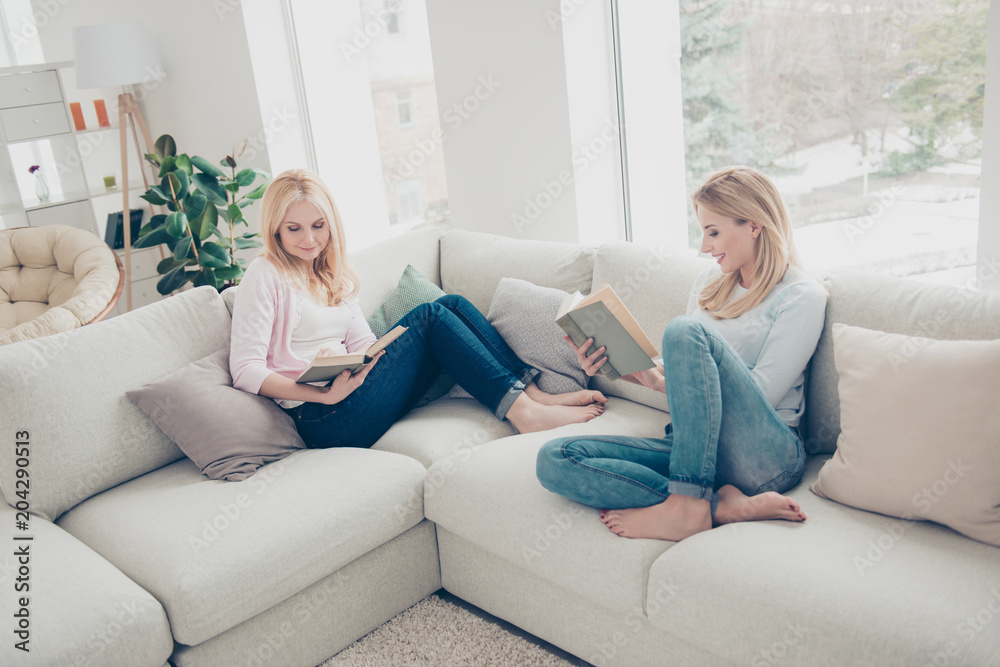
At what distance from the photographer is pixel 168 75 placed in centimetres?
439

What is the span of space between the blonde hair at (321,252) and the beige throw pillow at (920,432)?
1.42 meters

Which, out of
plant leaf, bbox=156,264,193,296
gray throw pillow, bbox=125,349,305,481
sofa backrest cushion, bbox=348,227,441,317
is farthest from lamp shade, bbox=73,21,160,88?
gray throw pillow, bbox=125,349,305,481

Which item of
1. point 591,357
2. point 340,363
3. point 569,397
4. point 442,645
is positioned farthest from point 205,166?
point 442,645

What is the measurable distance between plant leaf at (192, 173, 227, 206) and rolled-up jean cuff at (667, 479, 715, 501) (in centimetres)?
278

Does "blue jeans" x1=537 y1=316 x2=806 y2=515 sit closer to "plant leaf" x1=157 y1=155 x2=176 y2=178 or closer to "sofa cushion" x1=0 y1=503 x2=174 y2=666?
"sofa cushion" x1=0 y1=503 x2=174 y2=666

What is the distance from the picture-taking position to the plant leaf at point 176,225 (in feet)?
11.1

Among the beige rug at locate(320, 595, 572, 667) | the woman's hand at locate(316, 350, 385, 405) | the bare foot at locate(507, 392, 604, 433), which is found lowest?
the beige rug at locate(320, 595, 572, 667)

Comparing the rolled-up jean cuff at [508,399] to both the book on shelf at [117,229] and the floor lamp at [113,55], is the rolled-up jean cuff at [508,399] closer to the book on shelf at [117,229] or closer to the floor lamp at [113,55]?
the floor lamp at [113,55]

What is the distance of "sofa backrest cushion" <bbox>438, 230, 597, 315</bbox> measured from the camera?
2418mm

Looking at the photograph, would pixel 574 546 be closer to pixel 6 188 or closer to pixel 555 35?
pixel 555 35

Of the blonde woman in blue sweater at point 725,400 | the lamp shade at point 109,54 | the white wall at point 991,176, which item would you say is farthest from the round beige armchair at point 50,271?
the white wall at point 991,176

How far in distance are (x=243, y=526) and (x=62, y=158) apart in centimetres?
353

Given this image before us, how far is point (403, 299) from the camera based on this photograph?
254 centimetres

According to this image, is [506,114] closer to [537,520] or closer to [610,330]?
[610,330]
